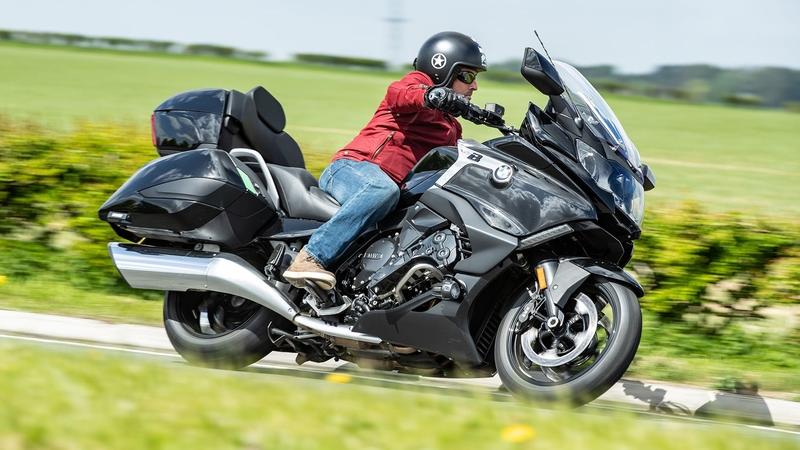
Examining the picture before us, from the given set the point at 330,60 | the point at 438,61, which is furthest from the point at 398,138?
the point at 330,60

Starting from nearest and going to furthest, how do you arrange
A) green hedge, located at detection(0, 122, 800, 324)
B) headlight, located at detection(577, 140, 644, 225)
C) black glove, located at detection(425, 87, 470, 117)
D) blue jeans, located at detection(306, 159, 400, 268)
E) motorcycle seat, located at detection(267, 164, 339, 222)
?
headlight, located at detection(577, 140, 644, 225) → black glove, located at detection(425, 87, 470, 117) → blue jeans, located at detection(306, 159, 400, 268) → motorcycle seat, located at detection(267, 164, 339, 222) → green hedge, located at detection(0, 122, 800, 324)

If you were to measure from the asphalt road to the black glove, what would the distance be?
154 cm

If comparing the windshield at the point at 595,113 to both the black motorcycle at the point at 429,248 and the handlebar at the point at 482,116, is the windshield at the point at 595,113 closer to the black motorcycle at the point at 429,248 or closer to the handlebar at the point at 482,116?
the black motorcycle at the point at 429,248

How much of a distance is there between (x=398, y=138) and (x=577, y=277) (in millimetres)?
1365

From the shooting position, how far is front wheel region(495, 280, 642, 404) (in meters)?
4.94

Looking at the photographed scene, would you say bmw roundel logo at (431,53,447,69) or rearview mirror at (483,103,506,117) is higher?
bmw roundel logo at (431,53,447,69)

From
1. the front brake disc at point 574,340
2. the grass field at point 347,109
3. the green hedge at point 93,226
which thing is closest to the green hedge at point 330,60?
the grass field at point 347,109

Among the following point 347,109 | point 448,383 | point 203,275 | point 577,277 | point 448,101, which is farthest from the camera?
point 347,109

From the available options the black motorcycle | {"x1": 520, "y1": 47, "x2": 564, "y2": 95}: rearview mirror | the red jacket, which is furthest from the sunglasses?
{"x1": 520, "y1": 47, "x2": 564, "y2": 95}: rearview mirror

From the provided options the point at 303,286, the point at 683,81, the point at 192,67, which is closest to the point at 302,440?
the point at 303,286

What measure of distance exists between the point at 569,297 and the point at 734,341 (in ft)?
8.65

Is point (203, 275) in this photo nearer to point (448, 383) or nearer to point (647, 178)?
point (448, 383)

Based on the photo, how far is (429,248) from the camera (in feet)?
18.1

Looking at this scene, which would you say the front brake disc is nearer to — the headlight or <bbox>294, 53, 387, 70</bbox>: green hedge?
the headlight
